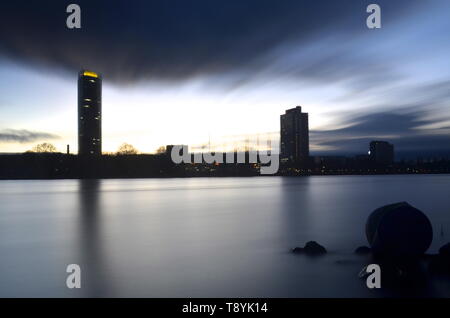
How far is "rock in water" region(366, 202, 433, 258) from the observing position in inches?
609

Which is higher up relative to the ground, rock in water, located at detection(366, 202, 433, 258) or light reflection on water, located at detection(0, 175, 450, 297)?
rock in water, located at detection(366, 202, 433, 258)

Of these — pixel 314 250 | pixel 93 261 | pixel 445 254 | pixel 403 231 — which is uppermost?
pixel 403 231

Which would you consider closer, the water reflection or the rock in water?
the water reflection

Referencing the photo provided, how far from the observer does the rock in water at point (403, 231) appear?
609 inches

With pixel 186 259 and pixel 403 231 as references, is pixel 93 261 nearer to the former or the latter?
pixel 186 259

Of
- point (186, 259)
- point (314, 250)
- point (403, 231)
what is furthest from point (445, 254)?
point (186, 259)

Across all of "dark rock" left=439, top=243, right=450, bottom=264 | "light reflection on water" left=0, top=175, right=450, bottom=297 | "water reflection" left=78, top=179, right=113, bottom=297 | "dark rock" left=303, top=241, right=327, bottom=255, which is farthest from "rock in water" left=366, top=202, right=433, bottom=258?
"water reflection" left=78, top=179, right=113, bottom=297

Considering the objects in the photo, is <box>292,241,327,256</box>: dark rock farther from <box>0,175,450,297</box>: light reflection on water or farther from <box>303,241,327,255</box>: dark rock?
<box>0,175,450,297</box>: light reflection on water

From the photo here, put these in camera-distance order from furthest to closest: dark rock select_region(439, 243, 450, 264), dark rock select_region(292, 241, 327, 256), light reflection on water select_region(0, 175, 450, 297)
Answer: dark rock select_region(292, 241, 327, 256), dark rock select_region(439, 243, 450, 264), light reflection on water select_region(0, 175, 450, 297)

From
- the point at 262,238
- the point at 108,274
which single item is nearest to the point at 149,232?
the point at 262,238

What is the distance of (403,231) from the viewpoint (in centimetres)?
1580
